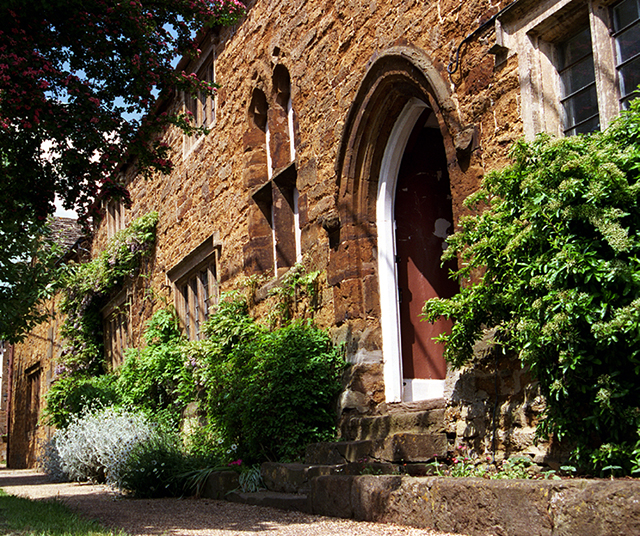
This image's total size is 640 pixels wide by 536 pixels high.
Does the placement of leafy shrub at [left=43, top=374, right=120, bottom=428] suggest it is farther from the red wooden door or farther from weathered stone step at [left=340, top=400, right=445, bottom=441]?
the red wooden door

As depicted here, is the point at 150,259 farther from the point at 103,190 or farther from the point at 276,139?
the point at 103,190

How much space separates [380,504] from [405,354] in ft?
8.06

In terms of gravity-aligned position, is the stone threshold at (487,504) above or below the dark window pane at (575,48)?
below

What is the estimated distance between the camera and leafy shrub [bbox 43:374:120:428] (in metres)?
12.4

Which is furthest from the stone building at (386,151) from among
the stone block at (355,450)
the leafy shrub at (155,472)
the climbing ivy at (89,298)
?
the climbing ivy at (89,298)

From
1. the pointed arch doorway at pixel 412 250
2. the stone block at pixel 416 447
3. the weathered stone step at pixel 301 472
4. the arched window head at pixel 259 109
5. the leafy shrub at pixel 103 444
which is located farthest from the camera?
the arched window head at pixel 259 109

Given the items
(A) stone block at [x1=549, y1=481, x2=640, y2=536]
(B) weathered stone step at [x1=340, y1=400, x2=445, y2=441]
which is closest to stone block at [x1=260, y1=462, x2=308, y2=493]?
(B) weathered stone step at [x1=340, y1=400, x2=445, y2=441]

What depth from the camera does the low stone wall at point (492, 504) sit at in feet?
9.71

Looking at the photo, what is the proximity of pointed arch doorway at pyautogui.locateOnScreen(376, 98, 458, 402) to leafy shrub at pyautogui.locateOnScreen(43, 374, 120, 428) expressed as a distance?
6324 millimetres

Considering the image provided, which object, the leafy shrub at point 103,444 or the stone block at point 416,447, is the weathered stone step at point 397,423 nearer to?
the stone block at point 416,447

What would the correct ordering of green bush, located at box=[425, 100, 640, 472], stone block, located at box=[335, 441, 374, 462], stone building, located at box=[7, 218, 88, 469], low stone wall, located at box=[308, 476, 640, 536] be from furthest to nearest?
1. stone building, located at box=[7, 218, 88, 469]
2. stone block, located at box=[335, 441, 374, 462]
3. green bush, located at box=[425, 100, 640, 472]
4. low stone wall, located at box=[308, 476, 640, 536]

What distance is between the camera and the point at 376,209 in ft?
22.1

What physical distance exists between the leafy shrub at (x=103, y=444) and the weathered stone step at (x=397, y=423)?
2644 millimetres

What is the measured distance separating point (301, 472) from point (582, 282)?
2824mm
